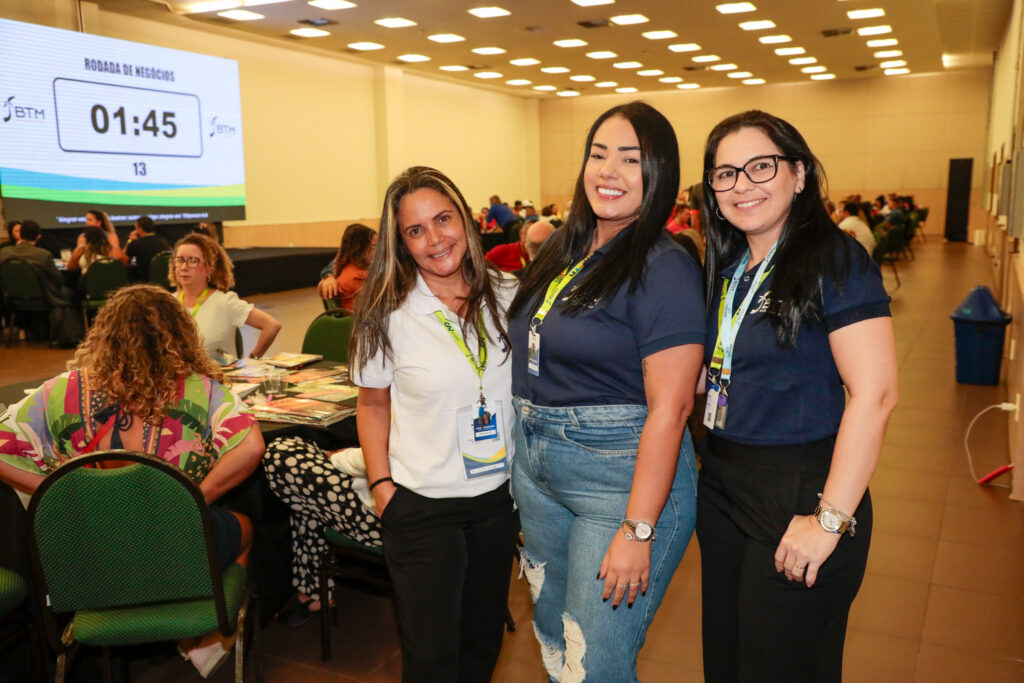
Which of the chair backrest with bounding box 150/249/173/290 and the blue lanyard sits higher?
the blue lanyard

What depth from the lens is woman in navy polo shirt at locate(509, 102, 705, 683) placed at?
1413 millimetres

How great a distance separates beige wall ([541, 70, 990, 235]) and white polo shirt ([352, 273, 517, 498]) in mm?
18991

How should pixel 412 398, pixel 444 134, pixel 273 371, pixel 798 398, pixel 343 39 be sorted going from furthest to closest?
pixel 444 134, pixel 343 39, pixel 273 371, pixel 412 398, pixel 798 398

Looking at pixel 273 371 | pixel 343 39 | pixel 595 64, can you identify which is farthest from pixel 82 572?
pixel 595 64

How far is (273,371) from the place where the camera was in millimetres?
3514

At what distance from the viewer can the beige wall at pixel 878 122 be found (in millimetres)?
20531

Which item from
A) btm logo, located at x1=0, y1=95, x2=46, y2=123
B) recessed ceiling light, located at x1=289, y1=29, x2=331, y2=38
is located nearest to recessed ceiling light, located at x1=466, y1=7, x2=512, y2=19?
recessed ceiling light, located at x1=289, y1=29, x2=331, y2=38

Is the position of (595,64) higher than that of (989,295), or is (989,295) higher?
(595,64)

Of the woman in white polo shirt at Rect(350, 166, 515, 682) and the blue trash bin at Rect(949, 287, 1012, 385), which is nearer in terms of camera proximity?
the woman in white polo shirt at Rect(350, 166, 515, 682)

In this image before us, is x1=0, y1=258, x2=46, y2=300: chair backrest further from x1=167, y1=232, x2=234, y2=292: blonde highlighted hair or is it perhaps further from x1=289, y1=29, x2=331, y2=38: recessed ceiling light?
x1=289, y1=29, x2=331, y2=38: recessed ceiling light

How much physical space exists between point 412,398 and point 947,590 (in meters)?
2.42

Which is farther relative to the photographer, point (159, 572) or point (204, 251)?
point (204, 251)

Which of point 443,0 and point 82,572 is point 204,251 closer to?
point 82,572

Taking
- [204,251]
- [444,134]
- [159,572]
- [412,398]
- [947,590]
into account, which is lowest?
[947,590]
